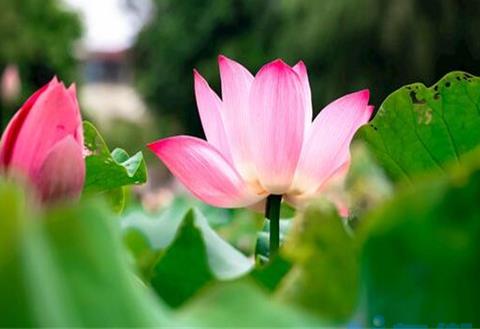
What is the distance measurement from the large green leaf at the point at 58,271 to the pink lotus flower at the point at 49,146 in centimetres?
15

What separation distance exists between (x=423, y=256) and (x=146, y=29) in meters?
16.0

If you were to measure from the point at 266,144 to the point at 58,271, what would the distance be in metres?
0.25

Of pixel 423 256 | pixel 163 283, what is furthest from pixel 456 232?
pixel 163 283

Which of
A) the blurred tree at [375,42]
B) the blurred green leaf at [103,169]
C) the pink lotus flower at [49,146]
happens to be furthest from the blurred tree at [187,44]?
the pink lotus flower at [49,146]

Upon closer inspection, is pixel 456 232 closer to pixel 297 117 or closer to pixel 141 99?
pixel 297 117

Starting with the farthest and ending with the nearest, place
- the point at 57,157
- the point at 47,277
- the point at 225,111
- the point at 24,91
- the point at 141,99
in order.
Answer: the point at 141,99, the point at 24,91, the point at 225,111, the point at 57,157, the point at 47,277

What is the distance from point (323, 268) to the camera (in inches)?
8.1

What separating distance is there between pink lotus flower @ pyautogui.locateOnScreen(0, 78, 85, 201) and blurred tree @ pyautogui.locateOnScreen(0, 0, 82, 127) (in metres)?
12.6

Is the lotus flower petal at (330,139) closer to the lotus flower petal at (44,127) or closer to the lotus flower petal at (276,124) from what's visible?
the lotus flower petal at (276,124)

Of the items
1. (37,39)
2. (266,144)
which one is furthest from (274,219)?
(37,39)

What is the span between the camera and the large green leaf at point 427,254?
0.17 m

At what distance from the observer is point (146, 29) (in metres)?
16.0

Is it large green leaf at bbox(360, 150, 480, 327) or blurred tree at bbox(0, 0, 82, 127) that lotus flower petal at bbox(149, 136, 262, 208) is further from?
blurred tree at bbox(0, 0, 82, 127)

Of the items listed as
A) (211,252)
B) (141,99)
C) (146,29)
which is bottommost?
(141,99)
